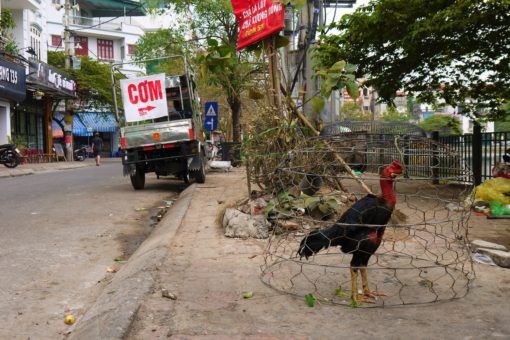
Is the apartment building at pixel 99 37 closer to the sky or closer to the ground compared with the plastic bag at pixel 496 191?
closer to the sky

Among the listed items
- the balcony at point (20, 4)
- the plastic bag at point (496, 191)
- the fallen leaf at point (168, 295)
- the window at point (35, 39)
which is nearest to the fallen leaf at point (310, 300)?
the fallen leaf at point (168, 295)

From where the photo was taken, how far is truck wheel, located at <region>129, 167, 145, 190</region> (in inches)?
444

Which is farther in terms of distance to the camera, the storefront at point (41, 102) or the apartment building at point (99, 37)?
the apartment building at point (99, 37)

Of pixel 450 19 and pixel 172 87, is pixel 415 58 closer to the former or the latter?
pixel 450 19

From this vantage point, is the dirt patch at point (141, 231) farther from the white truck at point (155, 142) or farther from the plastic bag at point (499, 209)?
the plastic bag at point (499, 209)

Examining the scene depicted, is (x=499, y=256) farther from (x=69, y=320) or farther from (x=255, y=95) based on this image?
(x=255, y=95)

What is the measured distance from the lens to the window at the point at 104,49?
48031 mm

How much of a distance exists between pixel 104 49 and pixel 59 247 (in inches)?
1817

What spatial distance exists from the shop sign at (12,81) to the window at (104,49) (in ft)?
89.0

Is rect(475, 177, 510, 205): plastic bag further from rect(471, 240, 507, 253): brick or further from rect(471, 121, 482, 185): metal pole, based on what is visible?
rect(471, 240, 507, 253): brick

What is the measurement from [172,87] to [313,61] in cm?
411

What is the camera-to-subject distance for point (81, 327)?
10.3 ft

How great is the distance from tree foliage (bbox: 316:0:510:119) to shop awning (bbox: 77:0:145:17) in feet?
133

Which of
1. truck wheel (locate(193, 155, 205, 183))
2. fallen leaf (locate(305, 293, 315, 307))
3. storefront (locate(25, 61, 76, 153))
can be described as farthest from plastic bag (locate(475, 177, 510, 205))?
storefront (locate(25, 61, 76, 153))
